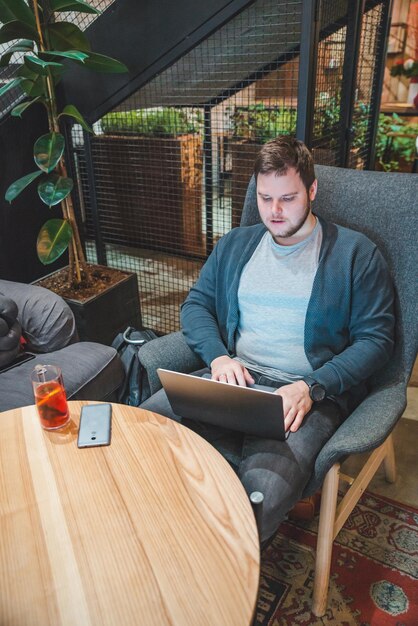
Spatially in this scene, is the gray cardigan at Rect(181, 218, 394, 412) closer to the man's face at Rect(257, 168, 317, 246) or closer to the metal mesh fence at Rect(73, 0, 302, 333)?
the man's face at Rect(257, 168, 317, 246)

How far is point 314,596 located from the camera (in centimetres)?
138

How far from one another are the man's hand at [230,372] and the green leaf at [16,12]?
5.06 ft

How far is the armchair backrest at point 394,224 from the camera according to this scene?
1.42 m

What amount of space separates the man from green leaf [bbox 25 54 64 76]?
37.4 inches

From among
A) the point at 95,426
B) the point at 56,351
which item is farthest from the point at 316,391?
the point at 56,351

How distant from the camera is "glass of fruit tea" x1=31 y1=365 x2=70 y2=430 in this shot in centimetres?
117

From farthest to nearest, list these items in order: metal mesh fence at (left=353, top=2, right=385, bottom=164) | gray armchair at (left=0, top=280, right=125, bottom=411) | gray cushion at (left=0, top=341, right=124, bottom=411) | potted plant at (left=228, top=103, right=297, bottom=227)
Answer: potted plant at (left=228, top=103, right=297, bottom=227)
metal mesh fence at (left=353, top=2, right=385, bottom=164)
gray armchair at (left=0, top=280, right=125, bottom=411)
gray cushion at (left=0, top=341, right=124, bottom=411)

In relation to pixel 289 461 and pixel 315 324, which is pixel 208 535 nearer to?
pixel 289 461

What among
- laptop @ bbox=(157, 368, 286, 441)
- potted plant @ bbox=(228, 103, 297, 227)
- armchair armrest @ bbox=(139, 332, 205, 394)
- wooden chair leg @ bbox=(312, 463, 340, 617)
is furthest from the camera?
potted plant @ bbox=(228, 103, 297, 227)

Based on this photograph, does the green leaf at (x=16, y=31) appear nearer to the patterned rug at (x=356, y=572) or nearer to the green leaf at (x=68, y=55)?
the green leaf at (x=68, y=55)

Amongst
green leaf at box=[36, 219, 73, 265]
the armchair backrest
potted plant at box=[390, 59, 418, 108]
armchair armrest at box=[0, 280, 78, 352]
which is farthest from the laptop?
potted plant at box=[390, 59, 418, 108]

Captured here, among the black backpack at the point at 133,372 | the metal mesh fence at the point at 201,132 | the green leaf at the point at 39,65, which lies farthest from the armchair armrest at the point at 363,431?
the green leaf at the point at 39,65

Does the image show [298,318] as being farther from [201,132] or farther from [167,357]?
[201,132]

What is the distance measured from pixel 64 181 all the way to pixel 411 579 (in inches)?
76.9
